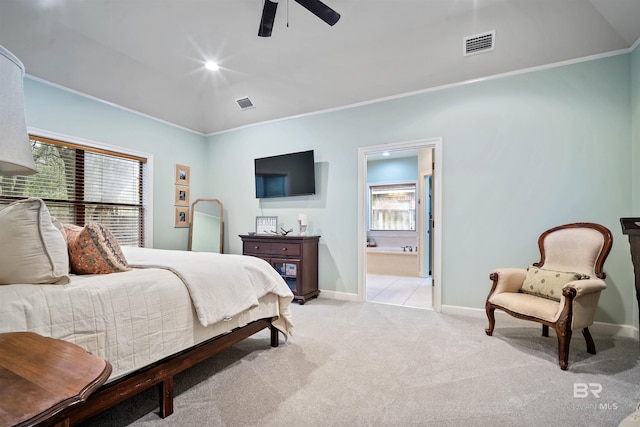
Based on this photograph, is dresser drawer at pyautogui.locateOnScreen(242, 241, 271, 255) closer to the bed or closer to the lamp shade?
the bed

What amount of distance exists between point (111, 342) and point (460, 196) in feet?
11.1

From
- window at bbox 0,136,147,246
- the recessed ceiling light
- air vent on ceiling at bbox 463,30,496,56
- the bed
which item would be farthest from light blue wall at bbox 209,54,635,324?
window at bbox 0,136,147,246

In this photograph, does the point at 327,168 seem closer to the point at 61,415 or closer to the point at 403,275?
the point at 403,275

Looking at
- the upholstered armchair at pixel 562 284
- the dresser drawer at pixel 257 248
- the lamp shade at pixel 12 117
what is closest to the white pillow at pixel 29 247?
the lamp shade at pixel 12 117

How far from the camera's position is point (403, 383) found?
1998 millimetres

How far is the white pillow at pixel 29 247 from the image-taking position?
128 cm

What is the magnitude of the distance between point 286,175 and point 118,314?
3215 millimetres

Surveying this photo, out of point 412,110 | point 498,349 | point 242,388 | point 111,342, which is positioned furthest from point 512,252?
point 111,342

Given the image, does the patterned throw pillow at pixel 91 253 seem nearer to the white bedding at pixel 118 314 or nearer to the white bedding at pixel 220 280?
the white bedding at pixel 118 314

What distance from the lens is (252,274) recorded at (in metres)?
2.32

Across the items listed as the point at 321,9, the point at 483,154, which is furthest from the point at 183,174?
the point at 483,154

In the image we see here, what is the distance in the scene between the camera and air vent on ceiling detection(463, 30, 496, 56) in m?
2.93

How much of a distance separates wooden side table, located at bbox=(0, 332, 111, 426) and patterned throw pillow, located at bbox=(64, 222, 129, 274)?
0.89 metres

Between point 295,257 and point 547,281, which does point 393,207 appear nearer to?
point 295,257
